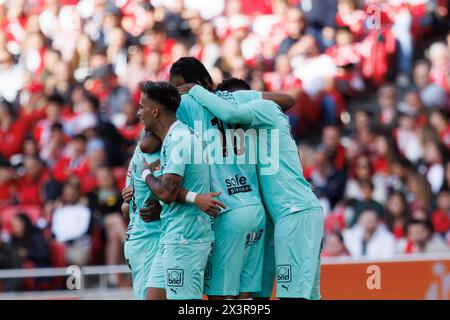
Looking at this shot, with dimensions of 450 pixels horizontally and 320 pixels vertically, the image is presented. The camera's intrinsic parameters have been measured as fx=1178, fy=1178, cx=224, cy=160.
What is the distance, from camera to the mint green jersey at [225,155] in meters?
8.61

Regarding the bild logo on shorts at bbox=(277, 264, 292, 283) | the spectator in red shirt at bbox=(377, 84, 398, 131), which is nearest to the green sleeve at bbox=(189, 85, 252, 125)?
the bild logo on shorts at bbox=(277, 264, 292, 283)

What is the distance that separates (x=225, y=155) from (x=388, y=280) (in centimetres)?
294

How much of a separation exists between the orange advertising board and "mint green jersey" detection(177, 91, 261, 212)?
2494mm

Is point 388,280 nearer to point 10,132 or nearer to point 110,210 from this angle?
point 110,210

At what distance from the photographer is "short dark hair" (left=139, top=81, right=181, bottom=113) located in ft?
27.7

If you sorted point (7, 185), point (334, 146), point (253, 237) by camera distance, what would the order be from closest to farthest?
point (253, 237)
point (334, 146)
point (7, 185)

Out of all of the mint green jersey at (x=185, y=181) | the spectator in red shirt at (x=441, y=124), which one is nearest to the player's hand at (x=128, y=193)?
the mint green jersey at (x=185, y=181)

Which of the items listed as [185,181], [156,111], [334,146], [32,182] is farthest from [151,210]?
[32,182]

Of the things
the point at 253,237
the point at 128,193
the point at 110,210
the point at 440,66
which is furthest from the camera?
the point at 440,66

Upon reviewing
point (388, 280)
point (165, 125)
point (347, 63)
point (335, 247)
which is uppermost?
point (347, 63)

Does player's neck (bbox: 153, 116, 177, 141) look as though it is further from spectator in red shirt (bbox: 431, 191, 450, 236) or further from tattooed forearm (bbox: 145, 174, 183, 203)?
spectator in red shirt (bbox: 431, 191, 450, 236)

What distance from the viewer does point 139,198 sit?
8883mm

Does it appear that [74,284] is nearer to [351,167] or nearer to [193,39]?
[351,167]
